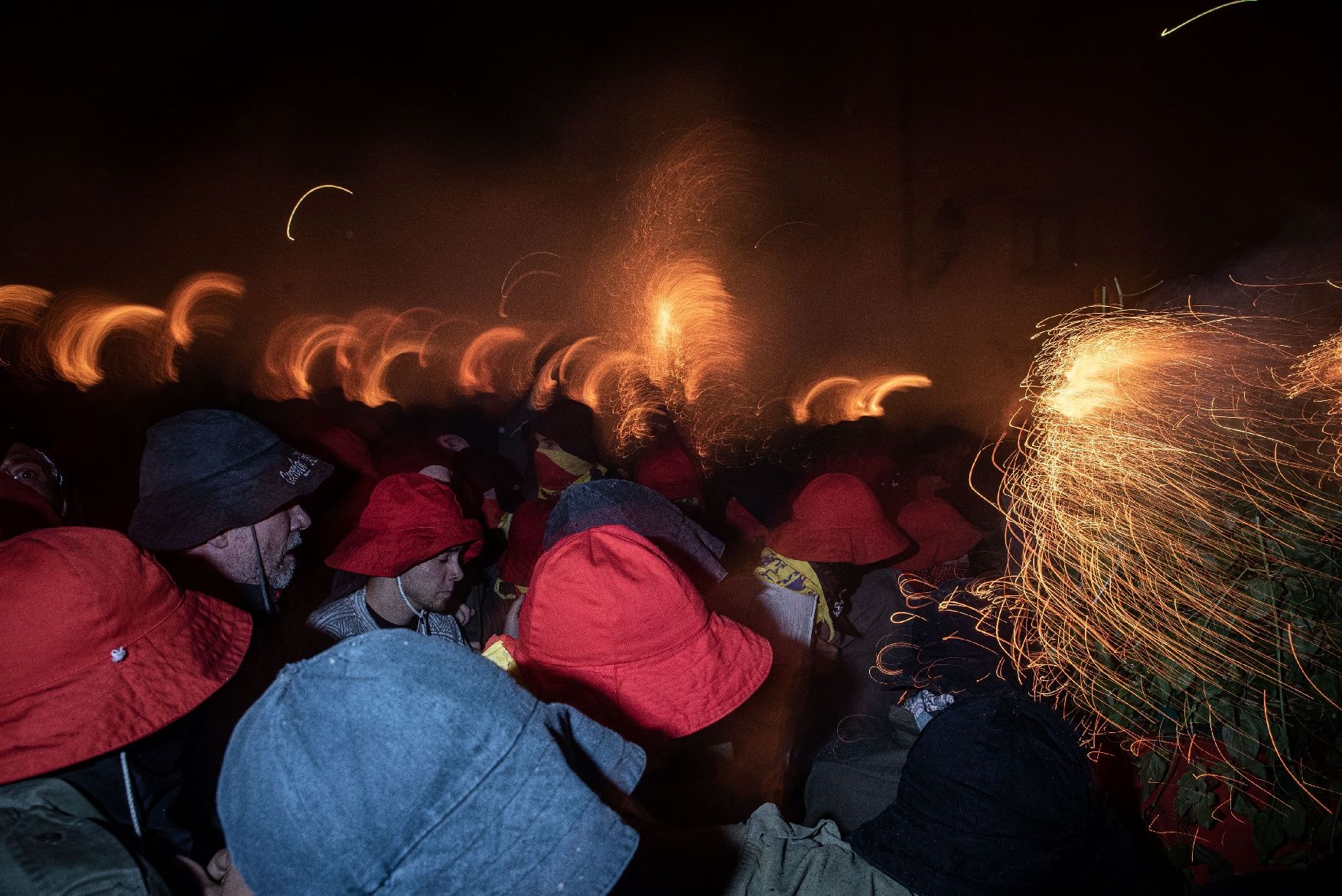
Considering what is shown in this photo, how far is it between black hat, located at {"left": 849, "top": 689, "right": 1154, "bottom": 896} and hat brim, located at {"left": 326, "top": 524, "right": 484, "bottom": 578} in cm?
187

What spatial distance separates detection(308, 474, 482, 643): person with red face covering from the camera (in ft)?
8.48

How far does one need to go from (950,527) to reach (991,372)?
230 inches

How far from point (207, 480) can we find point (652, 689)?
1955mm

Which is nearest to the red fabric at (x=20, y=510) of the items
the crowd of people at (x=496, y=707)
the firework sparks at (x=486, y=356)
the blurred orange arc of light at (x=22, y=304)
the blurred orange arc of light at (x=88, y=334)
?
the crowd of people at (x=496, y=707)

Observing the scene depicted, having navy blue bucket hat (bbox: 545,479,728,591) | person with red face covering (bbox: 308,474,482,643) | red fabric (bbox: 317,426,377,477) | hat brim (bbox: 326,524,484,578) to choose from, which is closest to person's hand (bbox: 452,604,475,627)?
person with red face covering (bbox: 308,474,482,643)

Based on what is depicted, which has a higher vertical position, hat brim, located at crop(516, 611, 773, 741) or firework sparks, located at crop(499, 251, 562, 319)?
firework sparks, located at crop(499, 251, 562, 319)

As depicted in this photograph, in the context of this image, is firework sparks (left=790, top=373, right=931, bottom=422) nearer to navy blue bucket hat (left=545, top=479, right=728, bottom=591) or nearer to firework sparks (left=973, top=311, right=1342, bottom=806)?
firework sparks (left=973, top=311, right=1342, bottom=806)

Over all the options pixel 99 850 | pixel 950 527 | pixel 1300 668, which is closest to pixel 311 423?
pixel 99 850

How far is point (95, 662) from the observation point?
1.50 metres

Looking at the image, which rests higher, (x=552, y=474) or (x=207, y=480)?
(x=207, y=480)

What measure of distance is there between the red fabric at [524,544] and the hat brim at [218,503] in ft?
4.00

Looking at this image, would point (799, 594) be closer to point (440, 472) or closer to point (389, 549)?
point (389, 549)

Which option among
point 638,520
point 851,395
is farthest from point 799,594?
point 851,395

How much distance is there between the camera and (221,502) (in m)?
2.47
